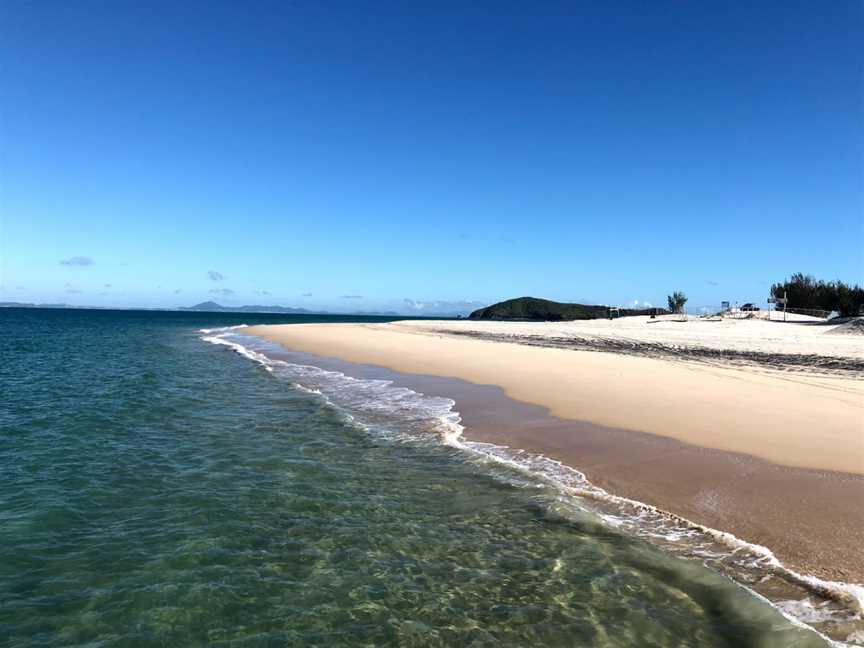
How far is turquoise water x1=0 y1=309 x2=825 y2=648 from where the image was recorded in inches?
164

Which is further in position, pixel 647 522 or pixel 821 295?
pixel 821 295

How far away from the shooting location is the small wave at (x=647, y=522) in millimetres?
4277

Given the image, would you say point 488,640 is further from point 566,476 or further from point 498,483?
point 566,476

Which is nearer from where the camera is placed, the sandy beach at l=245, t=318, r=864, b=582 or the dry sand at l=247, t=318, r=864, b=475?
the sandy beach at l=245, t=318, r=864, b=582

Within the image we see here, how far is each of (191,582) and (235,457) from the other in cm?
411

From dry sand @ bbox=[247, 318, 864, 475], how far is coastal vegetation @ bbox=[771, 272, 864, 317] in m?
23.7

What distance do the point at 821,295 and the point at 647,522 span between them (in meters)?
64.4

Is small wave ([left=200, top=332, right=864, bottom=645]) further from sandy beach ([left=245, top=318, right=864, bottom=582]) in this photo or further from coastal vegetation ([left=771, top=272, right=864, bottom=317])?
coastal vegetation ([left=771, top=272, right=864, bottom=317])

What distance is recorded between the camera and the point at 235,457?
28.9 ft

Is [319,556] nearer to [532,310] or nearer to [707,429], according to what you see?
[707,429]

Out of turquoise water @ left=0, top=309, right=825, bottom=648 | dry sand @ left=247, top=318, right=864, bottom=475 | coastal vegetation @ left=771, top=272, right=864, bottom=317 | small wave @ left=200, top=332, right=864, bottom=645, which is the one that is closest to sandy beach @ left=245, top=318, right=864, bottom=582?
dry sand @ left=247, top=318, right=864, bottom=475

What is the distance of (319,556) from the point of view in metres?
5.40

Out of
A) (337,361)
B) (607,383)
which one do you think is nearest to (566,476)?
(607,383)

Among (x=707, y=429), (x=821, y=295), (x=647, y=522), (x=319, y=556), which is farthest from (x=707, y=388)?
(x=821, y=295)
